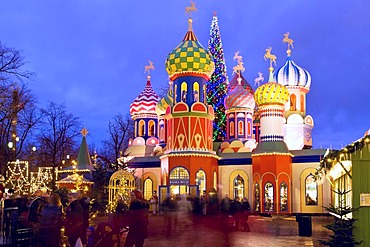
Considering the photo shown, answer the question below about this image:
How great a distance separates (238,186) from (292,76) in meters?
10.1

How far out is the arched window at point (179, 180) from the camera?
3441 centimetres

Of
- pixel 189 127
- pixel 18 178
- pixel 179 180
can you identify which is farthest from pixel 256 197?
pixel 18 178

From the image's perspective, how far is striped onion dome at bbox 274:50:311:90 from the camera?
138 ft

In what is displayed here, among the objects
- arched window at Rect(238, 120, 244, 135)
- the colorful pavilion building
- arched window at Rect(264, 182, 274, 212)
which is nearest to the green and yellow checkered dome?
the colorful pavilion building

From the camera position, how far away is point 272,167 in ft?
114

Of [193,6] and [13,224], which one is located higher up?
[193,6]

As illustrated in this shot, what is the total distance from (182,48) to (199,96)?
3.19 meters

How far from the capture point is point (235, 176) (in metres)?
37.2

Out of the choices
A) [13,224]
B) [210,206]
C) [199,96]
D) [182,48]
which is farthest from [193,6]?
[13,224]

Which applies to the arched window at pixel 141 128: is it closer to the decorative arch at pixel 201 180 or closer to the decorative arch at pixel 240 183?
the decorative arch at pixel 240 183

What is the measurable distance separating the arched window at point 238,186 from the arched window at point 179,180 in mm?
4259

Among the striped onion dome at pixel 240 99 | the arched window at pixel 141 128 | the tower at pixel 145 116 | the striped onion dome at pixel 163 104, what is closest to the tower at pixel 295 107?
the striped onion dome at pixel 240 99

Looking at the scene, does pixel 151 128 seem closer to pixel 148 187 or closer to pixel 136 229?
pixel 148 187

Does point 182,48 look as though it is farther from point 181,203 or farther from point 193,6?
point 181,203
